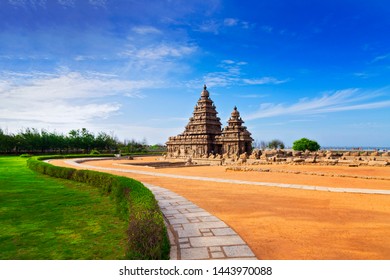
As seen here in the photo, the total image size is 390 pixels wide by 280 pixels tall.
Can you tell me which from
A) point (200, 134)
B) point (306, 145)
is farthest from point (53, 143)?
point (306, 145)

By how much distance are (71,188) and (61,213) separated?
540 cm

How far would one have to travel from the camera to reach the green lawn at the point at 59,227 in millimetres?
5375

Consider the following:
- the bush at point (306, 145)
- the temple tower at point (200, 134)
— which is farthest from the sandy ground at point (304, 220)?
the bush at point (306, 145)

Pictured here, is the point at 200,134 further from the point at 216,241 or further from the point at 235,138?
the point at 216,241

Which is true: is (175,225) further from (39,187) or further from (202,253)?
(39,187)

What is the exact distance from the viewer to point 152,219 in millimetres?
5102

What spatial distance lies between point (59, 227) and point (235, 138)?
40.4 meters

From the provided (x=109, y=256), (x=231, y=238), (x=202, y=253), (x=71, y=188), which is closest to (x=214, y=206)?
(x=231, y=238)

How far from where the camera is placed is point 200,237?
6.10 meters

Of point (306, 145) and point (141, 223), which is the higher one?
point (306, 145)

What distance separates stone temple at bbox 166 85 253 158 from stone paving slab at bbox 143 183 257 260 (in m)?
36.8

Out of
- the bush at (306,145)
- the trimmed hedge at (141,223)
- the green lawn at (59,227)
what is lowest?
the green lawn at (59,227)

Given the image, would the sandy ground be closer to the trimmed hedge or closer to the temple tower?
the trimmed hedge

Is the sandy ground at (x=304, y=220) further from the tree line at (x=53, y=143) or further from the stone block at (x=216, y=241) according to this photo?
the tree line at (x=53, y=143)
